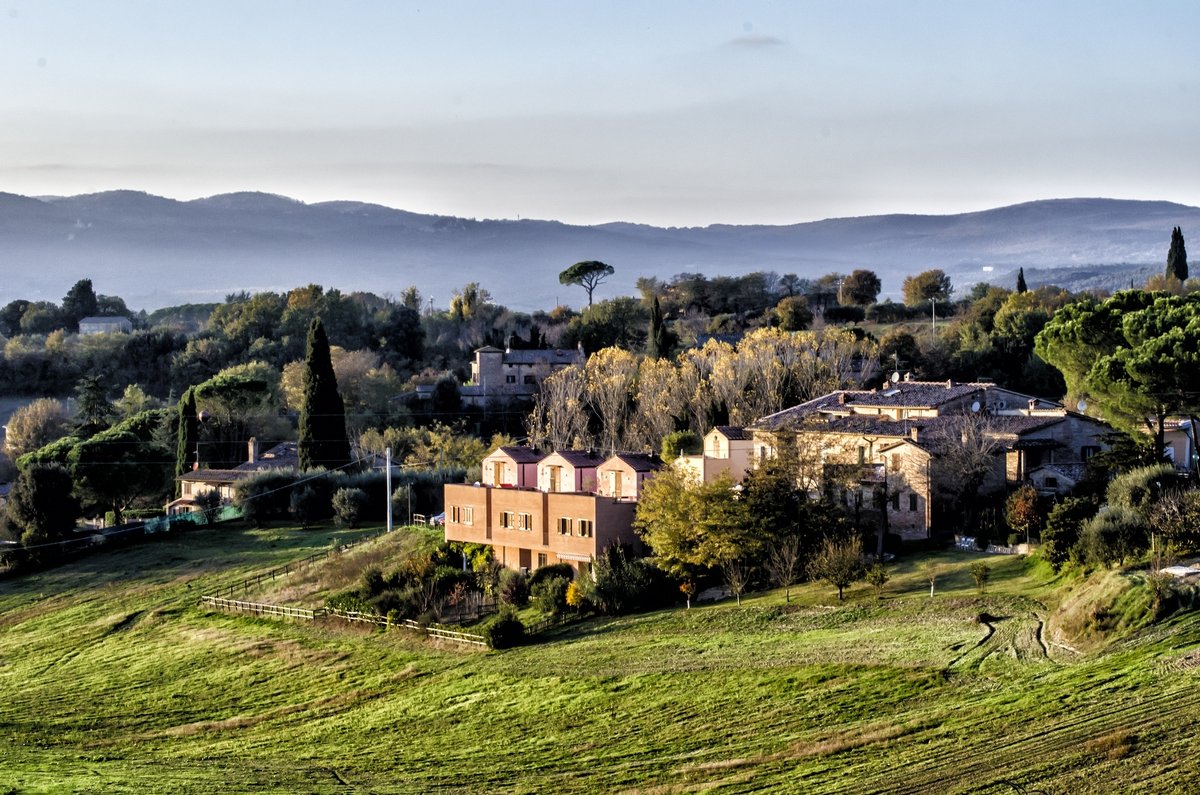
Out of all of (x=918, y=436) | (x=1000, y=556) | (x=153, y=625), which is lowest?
(x=153, y=625)

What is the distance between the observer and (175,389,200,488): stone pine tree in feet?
235

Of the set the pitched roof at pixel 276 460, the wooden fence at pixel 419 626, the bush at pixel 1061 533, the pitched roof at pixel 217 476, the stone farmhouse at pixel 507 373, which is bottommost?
the wooden fence at pixel 419 626

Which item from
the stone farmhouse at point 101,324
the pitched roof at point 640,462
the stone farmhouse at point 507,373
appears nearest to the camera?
the pitched roof at point 640,462

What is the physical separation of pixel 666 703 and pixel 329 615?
16.6 m

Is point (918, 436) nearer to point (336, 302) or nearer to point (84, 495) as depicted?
point (84, 495)

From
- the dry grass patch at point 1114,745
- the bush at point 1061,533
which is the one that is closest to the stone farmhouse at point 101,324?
the bush at point 1061,533

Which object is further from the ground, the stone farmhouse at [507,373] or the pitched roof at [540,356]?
the pitched roof at [540,356]

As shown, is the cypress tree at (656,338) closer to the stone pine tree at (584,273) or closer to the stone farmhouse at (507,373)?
the stone farmhouse at (507,373)

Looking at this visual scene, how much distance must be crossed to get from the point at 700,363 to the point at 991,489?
2884 centimetres

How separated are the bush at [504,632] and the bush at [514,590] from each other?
12.7 feet

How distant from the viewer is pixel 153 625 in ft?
160

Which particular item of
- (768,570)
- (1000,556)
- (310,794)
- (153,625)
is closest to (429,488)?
(153,625)

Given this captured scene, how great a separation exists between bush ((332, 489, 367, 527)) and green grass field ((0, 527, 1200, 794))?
12704 millimetres

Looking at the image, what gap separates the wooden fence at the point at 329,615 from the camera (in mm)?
40969
